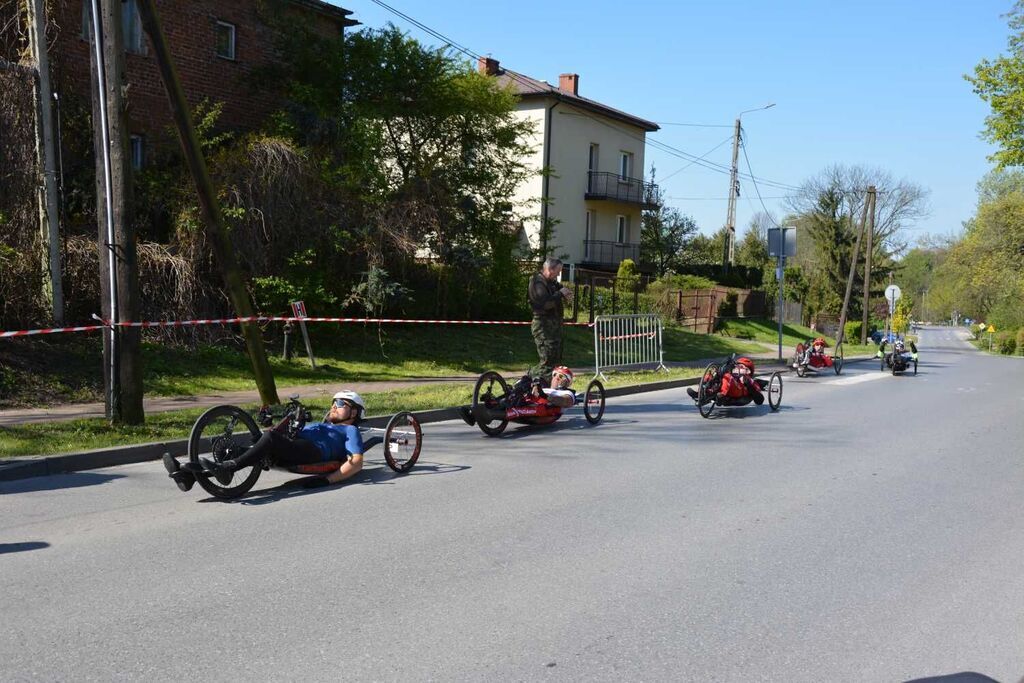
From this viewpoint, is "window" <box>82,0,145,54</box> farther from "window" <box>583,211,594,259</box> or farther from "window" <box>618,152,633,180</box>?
"window" <box>618,152,633,180</box>

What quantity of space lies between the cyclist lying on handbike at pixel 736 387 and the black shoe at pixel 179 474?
7669mm

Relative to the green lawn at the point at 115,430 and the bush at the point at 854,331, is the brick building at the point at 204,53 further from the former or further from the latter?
the bush at the point at 854,331

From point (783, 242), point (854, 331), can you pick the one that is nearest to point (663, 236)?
point (854, 331)

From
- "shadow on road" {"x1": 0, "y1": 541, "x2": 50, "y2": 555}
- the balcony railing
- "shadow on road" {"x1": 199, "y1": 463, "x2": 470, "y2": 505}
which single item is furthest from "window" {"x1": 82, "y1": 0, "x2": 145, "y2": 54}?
the balcony railing

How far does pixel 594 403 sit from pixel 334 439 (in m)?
5.02

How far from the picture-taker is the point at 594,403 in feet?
40.1

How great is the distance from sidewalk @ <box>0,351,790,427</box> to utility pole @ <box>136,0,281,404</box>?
1.31 metres

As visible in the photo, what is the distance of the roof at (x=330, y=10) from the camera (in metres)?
22.4

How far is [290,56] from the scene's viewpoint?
20.8m

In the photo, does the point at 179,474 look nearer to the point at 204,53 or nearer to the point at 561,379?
the point at 561,379

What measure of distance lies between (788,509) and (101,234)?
7.31 meters

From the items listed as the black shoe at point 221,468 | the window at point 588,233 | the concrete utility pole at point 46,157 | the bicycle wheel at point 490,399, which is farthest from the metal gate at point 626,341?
the window at point 588,233

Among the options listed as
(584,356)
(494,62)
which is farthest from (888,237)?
(584,356)

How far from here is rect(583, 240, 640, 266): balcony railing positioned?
41.6m
